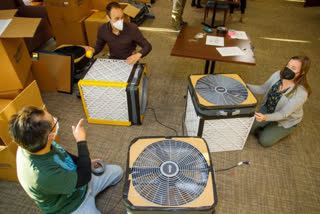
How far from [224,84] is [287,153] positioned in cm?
91

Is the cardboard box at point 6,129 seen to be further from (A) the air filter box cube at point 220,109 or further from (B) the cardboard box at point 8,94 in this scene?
(A) the air filter box cube at point 220,109

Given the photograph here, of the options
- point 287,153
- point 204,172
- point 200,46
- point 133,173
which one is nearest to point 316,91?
point 287,153

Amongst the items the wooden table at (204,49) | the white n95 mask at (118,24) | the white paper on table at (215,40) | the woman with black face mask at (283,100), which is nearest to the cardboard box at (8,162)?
the white n95 mask at (118,24)

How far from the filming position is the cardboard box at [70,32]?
3.12 meters

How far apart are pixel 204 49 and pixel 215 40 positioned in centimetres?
27

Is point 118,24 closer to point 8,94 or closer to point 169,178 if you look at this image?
point 8,94

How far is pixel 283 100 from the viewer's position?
5.73 feet

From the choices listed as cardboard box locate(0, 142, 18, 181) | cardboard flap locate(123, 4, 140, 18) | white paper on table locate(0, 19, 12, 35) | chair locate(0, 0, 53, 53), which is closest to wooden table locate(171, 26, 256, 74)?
cardboard flap locate(123, 4, 140, 18)

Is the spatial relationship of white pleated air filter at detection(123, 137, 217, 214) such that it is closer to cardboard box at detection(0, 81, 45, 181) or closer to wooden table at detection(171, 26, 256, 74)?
cardboard box at detection(0, 81, 45, 181)

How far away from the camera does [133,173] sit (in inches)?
42.3

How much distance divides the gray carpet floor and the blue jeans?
104mm

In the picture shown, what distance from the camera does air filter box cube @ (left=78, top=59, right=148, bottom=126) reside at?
187 cm

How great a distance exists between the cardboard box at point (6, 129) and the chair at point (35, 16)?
1.59 meters

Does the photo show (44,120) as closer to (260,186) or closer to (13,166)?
(13,166)
